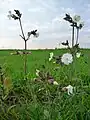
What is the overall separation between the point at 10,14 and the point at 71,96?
4.25ft

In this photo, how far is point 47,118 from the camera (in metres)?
2.28

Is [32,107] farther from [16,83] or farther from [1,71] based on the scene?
[16,83]

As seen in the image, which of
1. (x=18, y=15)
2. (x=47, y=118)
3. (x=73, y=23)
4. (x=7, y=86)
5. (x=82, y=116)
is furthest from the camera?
(x=18, y=15)

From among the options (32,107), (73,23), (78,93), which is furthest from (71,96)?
(73,23)

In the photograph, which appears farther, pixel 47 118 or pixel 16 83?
pixel 16 83

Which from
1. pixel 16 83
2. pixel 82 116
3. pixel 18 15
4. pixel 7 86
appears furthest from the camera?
pixel 16 83

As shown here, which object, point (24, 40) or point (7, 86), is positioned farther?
point (24, 40)

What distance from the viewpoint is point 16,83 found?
410 centimetres

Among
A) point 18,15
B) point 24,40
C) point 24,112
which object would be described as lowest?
point 24,112

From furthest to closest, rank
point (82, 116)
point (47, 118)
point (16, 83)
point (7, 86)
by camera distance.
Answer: point (16, 83), point (7, 86), point (82, 116), point (47, 118)

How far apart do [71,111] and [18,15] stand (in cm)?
138

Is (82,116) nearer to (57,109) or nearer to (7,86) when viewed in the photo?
(57,109)

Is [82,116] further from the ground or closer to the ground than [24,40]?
closer to the ground

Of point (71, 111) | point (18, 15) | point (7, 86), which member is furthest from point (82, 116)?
point (18, 15)
